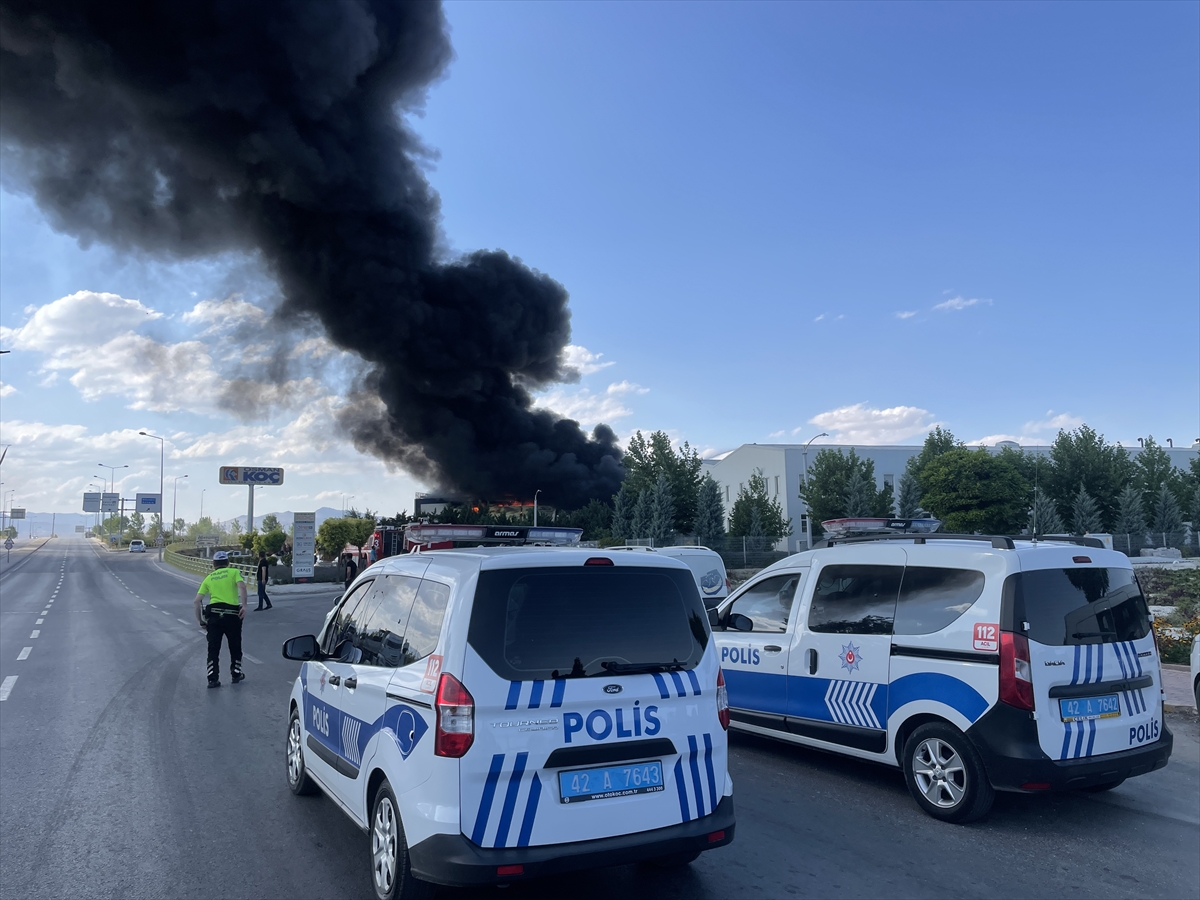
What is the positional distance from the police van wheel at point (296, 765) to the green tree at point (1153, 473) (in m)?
55.4

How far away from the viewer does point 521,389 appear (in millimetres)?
35594

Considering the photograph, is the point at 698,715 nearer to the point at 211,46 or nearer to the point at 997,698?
the point at 997,698

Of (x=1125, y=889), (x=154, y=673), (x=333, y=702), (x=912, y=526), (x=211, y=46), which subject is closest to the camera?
(x=1125, y=889)

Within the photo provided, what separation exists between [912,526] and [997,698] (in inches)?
119

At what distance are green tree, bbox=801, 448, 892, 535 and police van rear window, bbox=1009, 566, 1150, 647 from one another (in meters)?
43.0

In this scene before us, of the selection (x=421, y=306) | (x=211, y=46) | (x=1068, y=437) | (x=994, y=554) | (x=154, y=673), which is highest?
(x=211, y=46)

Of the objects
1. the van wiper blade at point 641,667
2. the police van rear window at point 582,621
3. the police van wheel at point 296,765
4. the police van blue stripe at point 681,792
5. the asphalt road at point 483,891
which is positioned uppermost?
the police van rear window at point 582,621

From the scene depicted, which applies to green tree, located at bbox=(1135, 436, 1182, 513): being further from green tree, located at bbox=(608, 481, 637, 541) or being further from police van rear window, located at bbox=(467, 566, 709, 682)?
police van rear window, located at bbox=(467, 566, 709, 682)

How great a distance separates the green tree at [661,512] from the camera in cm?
3822

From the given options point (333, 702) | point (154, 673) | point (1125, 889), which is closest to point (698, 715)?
point (333, 702)

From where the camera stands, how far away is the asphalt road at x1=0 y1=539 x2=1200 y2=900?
152 inches

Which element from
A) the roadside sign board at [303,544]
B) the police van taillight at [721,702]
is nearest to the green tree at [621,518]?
the roadside sign board at [303,544]

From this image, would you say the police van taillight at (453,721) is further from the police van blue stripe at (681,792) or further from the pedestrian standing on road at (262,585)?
the pedestrian standing on road at (262,585)

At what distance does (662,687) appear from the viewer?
350cm
